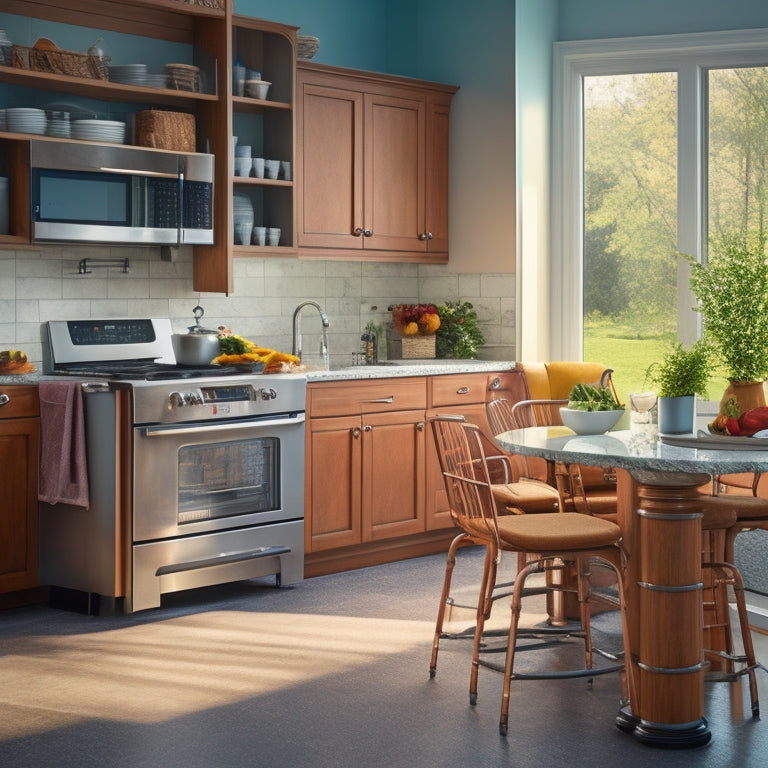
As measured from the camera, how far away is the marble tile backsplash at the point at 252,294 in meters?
5.05

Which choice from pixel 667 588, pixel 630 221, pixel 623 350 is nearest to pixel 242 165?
pixel 630 221

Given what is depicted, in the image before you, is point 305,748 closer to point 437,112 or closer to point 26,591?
point 26,591

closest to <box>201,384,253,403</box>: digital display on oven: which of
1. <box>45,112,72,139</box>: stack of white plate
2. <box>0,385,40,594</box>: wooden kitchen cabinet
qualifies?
<box>0,385,40,594</box>: wooden kitchen cabinet

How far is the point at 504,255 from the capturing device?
20.7 ft

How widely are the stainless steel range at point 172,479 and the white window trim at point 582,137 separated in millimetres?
2013

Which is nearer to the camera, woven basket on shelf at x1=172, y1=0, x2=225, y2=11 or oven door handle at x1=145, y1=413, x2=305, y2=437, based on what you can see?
oven door handle at x1=145, y1=413, x2=305, y2=437

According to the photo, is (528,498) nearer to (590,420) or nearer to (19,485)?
(590,420)

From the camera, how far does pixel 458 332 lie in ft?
20.8

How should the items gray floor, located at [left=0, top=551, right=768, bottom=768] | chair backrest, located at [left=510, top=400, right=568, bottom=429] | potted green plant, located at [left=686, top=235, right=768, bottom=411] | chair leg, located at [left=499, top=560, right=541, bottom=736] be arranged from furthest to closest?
1. chair backrest, located at [left=510, top=400, right=568, bottom=429]
2. potted green plant, located at [left=686, top=235, right=768, bottom=411]
3. chair leg, located at [left=499, top=560, right=541, bottom=736]
4. gray floor, located at [left=0, top=551, right=768, bottom=768]

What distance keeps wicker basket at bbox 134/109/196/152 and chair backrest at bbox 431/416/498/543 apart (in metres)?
2.11

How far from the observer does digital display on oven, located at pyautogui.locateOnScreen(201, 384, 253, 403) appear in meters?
4.73

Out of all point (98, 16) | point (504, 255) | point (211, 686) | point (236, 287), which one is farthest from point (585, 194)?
point (211, 686)

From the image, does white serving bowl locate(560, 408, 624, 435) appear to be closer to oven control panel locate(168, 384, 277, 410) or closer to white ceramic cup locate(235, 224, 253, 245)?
oven control panel locate(168, 384, 277, 410)

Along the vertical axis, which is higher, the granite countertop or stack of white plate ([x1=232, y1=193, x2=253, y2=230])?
stack of white plate ([x1=232, y1=193, x2=253, y2=230])
